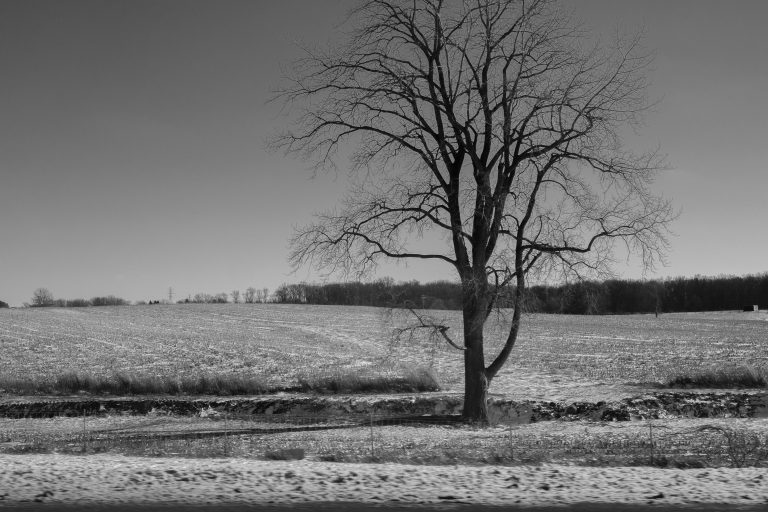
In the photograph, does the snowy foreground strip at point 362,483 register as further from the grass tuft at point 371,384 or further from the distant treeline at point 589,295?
the grass tuft at point 371,384

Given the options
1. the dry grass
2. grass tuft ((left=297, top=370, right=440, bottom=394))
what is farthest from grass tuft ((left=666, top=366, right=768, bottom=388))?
the dry grass

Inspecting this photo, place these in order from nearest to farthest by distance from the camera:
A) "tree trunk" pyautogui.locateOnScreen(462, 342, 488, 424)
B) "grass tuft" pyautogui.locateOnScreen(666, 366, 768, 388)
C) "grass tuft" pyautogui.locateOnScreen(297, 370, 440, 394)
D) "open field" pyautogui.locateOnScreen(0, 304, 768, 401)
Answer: "tree trunk" pyautogui.locateOnScreen(462, 342, 488, 424) < "grass tuft" pyautogui.locateOnScreen(297, 370, 440, 394) < "grass tuft" pyautogui.locateOnScreen(666, 366, 768, 388) < "open field" pyautogui.locateOnScreen(0, 304, 768, 401)

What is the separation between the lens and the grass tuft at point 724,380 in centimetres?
2350

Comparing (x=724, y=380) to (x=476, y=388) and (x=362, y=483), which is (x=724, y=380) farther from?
(x=362, y=483)

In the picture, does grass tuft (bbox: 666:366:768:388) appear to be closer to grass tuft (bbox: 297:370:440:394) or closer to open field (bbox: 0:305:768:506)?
open field (bbox: 0:305:768:506)

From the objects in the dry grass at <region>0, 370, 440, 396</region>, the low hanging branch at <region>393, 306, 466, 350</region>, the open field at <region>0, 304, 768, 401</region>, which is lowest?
the dry grass at <region>0, 370, 440, 396</region>

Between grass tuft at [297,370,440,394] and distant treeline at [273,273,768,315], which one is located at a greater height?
distant treeline at [273,273,768,315]

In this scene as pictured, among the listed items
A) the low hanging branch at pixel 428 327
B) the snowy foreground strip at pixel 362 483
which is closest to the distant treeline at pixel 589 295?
the low hanging branch at pixel 428 327

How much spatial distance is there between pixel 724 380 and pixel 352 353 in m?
16.4

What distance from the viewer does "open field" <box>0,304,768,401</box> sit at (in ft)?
83.3

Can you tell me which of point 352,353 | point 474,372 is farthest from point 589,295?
point 352,353

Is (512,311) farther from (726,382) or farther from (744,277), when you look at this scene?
(744,277)

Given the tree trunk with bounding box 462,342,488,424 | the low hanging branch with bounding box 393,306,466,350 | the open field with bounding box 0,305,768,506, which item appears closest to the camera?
the open field with bounding box 0,305,768,506

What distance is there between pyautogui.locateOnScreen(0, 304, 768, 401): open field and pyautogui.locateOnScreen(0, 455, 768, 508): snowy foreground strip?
10.1 m
